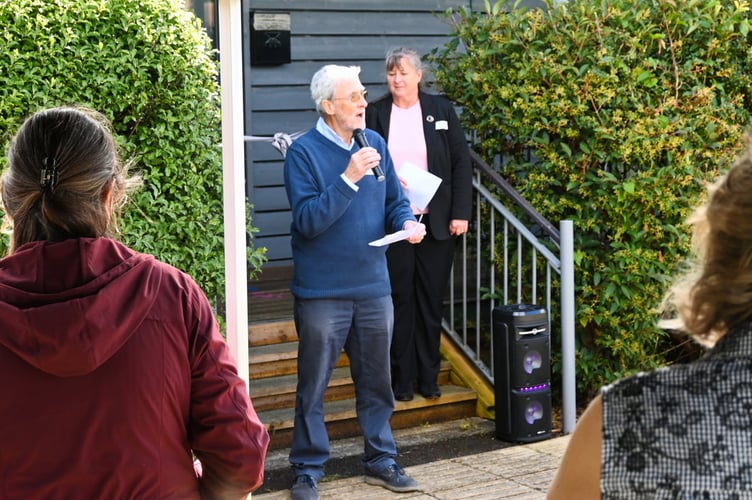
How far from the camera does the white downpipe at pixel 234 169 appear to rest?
11.9 ft

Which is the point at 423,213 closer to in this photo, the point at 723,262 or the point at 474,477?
the point at 474,477

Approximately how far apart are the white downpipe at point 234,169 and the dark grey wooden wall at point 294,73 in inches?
151

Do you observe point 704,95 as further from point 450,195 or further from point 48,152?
point 48,152

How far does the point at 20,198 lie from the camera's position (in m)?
2.08

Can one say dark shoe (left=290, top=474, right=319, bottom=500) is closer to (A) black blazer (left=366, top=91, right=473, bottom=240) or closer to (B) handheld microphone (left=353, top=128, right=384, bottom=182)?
(B) handheld microphone (left=353, top=128, right=384, bottom=182)

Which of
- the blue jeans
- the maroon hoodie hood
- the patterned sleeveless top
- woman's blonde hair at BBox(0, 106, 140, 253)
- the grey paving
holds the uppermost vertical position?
woman's blonde hair at BBox(0, 106, 140, 253)

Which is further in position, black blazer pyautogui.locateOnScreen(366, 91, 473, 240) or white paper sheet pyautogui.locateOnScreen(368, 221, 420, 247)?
black blazer pyautogui.locateOnScreen(366, 91, 473, 240)

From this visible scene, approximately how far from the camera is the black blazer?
232 inches

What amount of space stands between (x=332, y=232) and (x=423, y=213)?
4.07 feet

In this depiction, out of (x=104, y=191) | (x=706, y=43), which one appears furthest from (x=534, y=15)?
(x=104, y=191)

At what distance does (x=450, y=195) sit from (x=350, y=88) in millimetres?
1334

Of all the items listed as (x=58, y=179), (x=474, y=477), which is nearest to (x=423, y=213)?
(x=474, y=477)

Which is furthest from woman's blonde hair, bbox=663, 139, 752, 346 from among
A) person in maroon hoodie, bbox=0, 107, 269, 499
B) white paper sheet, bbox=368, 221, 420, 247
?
white paper sheet, bbox=368, 221, 420, 247

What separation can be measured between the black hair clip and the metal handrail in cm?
391
